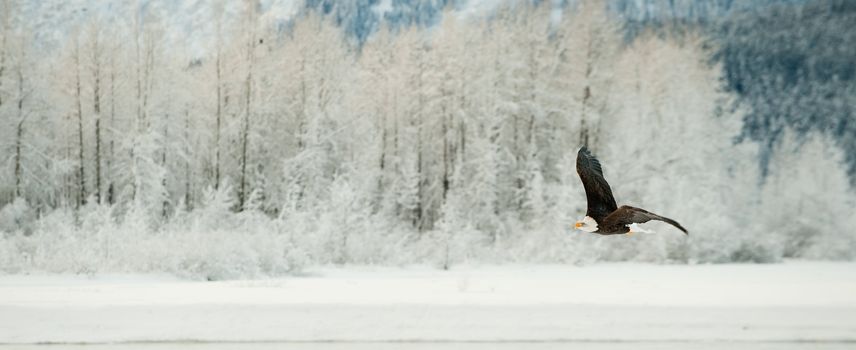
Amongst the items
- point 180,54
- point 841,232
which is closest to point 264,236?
point 180,54

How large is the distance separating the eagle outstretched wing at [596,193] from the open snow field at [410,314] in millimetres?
4579

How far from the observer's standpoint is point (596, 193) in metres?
5.57

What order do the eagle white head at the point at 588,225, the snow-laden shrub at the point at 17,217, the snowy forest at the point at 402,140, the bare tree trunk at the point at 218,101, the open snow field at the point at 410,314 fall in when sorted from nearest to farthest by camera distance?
the eagle white head at the point at 588,225 → the open snow field at the point at 410,314 → the snow-laden shrub at the point at 17,217 → the snowy forest at the point at 402,140 → the bare tree trunk at the point at 218,101

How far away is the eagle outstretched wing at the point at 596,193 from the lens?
549 cm

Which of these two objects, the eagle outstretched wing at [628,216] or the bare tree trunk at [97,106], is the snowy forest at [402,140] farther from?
the eagle outstretched wing at [628,216]

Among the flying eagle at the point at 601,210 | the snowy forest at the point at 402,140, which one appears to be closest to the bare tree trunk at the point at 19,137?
the snowy forest at the point at 402,140

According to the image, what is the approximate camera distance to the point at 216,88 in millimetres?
22594

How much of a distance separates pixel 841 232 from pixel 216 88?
18.4m

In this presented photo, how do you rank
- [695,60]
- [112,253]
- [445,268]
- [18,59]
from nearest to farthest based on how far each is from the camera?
[112,253], [445,268], [18,59], [695,60]

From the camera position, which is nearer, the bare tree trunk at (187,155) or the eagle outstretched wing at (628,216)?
the eagle outstretched wing at (628,216)

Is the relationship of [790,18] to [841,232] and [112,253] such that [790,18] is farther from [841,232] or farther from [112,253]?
[112,253]

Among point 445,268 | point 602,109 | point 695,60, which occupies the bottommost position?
Result: point 445,268

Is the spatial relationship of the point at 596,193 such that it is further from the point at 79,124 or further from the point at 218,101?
the point at 79,124

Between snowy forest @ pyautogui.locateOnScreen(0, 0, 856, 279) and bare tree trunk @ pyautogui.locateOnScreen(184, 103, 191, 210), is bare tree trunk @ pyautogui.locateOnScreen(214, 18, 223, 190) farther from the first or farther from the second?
bare tree trunk @ pyautogui.locateOnScreen(184, 103, 191, 210)
